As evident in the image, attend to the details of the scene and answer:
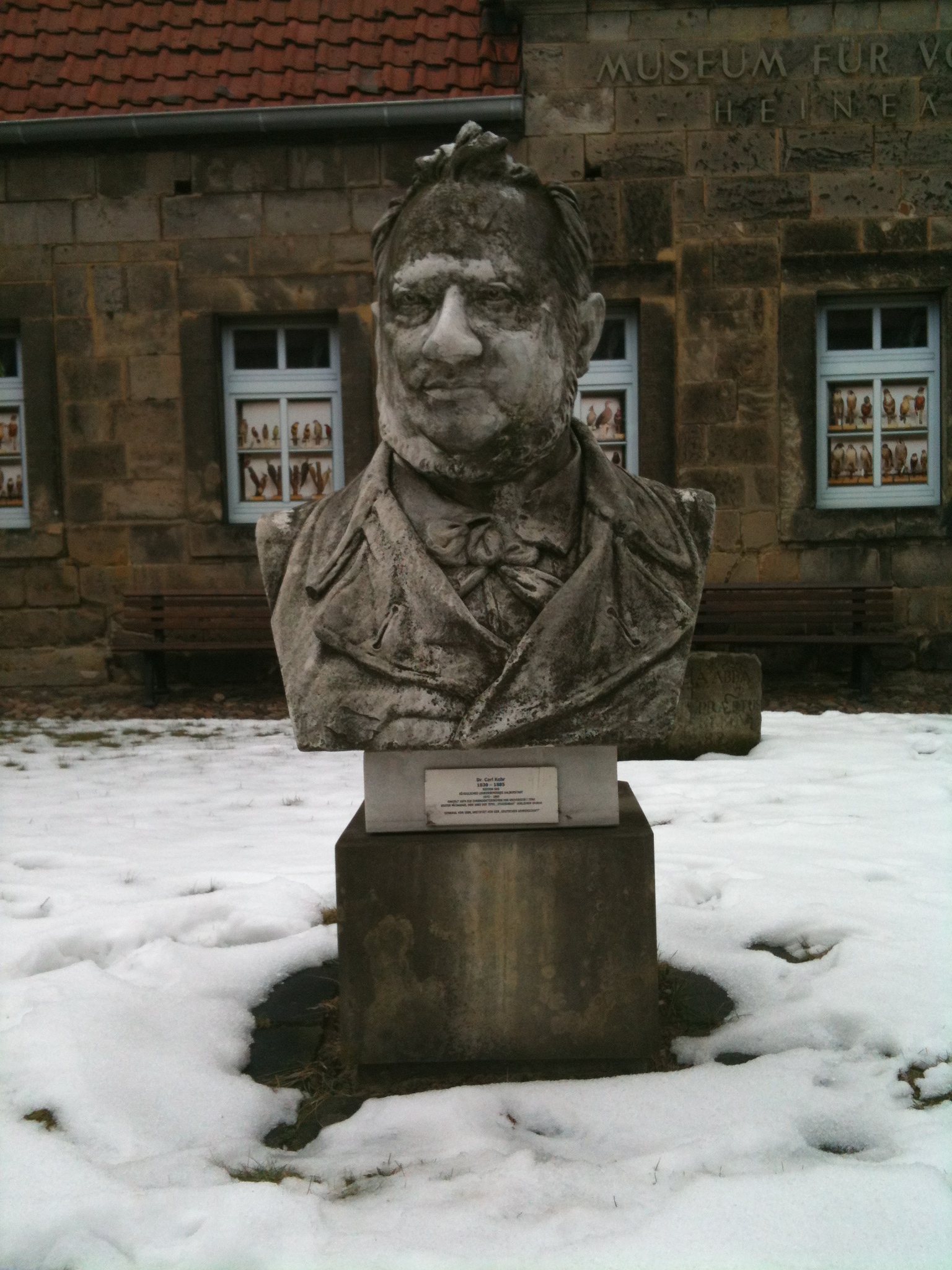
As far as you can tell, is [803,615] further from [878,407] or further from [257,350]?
[257,350]

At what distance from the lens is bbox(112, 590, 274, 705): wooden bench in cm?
734

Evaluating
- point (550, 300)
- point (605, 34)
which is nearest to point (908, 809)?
point (550, 300)

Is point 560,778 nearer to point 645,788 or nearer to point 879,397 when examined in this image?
point 645,788

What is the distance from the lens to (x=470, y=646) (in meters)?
2.15

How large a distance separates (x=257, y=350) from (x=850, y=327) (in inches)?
166

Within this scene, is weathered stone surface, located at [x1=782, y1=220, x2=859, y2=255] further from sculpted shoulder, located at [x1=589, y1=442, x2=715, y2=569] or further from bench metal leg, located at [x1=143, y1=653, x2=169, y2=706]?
sculpted shoulder, located at [x1=589, y1=442, x2=715, y2=569]

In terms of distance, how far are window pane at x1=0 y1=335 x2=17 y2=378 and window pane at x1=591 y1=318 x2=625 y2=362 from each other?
167 inches

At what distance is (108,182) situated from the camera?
744 centimetres

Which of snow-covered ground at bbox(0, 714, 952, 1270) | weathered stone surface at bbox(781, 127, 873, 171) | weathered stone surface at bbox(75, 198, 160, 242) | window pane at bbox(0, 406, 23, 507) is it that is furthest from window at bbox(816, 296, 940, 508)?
window pane at bbox(0, 406, 23, 507)

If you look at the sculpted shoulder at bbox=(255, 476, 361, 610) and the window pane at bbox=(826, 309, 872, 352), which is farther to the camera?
the window pane at bbox=(826, 309, 872, 352)

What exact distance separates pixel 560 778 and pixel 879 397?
6.33m

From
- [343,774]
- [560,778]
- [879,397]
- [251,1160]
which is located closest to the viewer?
[251,1160]

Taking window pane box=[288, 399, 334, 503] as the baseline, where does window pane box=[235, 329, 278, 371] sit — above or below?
above

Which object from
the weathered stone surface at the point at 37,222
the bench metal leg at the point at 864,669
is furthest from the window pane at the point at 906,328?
the weathered stone surface at the point at 37,222
